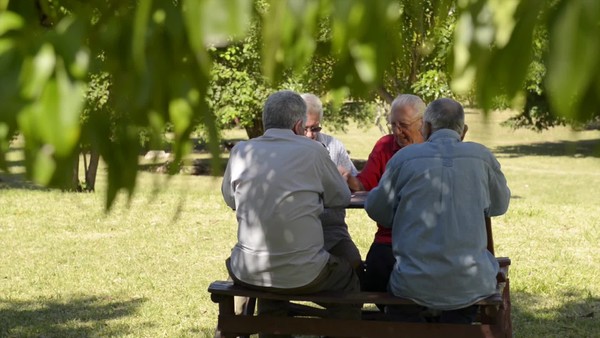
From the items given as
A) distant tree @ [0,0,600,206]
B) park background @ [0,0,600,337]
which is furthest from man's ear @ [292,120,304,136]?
distant tree @ [0,0,600,206]

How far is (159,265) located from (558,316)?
12.8 ft

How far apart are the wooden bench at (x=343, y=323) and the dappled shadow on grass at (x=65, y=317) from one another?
2.17m

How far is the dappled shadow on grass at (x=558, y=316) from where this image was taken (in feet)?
23.9

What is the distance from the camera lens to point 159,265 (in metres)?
9.97

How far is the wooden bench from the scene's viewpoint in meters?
4.98

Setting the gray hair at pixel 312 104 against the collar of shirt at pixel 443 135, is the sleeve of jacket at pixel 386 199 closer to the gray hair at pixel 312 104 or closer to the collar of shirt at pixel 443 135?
the collar of shirt at pixel 443 135

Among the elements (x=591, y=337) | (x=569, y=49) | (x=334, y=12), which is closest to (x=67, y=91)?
(x=334, y=12)

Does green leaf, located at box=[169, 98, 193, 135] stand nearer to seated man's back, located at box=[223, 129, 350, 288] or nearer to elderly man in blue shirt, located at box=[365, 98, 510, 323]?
elderly man in blue shirt, located at box=[365, 98, 510, 323]

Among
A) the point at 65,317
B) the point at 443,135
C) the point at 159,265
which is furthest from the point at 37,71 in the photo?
the point at 159,265

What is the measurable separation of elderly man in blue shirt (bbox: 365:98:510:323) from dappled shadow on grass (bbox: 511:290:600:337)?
2.32 meters

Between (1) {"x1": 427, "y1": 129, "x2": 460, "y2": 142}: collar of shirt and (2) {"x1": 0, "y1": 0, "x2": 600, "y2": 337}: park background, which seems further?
(1) {"x1": 427, "y1": 129, "x2": 460, "y2": 142}: collar of shirt

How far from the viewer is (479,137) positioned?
1354 millimetres

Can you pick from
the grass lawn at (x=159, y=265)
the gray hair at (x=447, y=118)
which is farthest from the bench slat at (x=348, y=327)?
the gray hair at (x=447, y=118)

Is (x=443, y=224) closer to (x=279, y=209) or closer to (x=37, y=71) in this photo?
(x=279, y=209)
